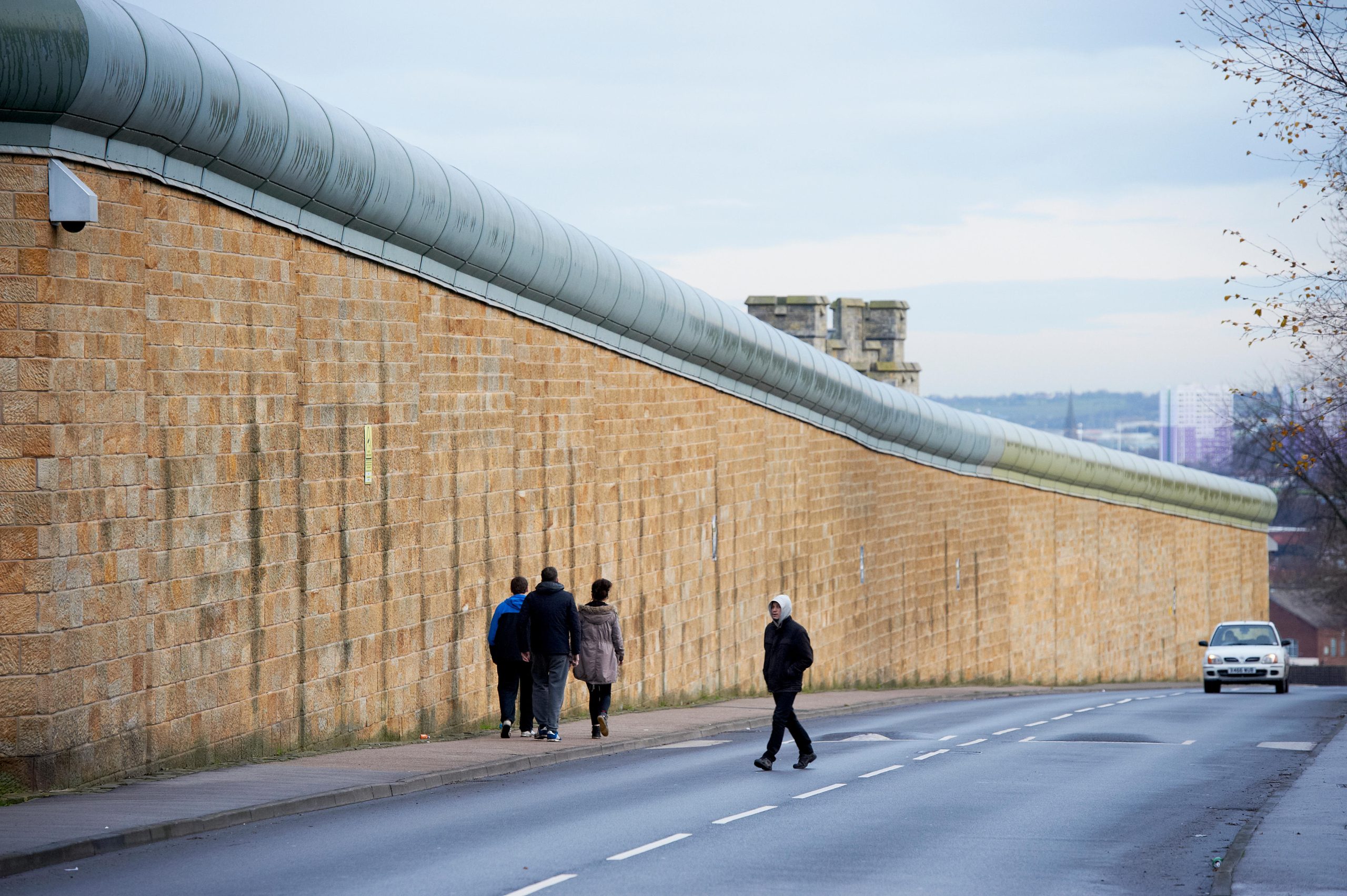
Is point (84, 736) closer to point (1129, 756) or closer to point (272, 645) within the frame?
point (272, 645)

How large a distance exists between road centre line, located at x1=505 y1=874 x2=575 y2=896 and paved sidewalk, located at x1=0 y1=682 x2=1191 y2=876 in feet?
8.43

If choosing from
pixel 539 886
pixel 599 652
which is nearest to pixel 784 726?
pixel 599 652

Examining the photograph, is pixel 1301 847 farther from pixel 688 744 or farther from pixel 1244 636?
pixel 1244 636

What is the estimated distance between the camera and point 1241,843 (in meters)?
9.84

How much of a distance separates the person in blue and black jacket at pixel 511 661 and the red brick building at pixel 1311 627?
8257 centimetres

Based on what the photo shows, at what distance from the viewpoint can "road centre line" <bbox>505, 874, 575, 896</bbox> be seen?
813 cm

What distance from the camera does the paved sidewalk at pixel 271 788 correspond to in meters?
9.15

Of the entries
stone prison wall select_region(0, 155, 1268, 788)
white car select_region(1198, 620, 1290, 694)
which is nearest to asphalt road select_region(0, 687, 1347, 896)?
stone prison wall select_region(0, 155, 1268, 788)

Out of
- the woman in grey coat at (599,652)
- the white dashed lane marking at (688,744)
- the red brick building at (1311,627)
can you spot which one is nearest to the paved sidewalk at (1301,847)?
the white dashed lane marking at (688,744)

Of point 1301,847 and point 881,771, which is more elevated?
point 1301,847

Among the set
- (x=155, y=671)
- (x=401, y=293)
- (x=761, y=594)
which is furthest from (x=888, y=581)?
(x=155, y=671)

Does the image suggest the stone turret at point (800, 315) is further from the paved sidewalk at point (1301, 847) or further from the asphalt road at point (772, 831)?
the paved sidewalk at point (1301, 847)

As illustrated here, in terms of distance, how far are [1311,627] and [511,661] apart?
287 ft

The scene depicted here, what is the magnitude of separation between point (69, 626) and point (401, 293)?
5.44 meters
